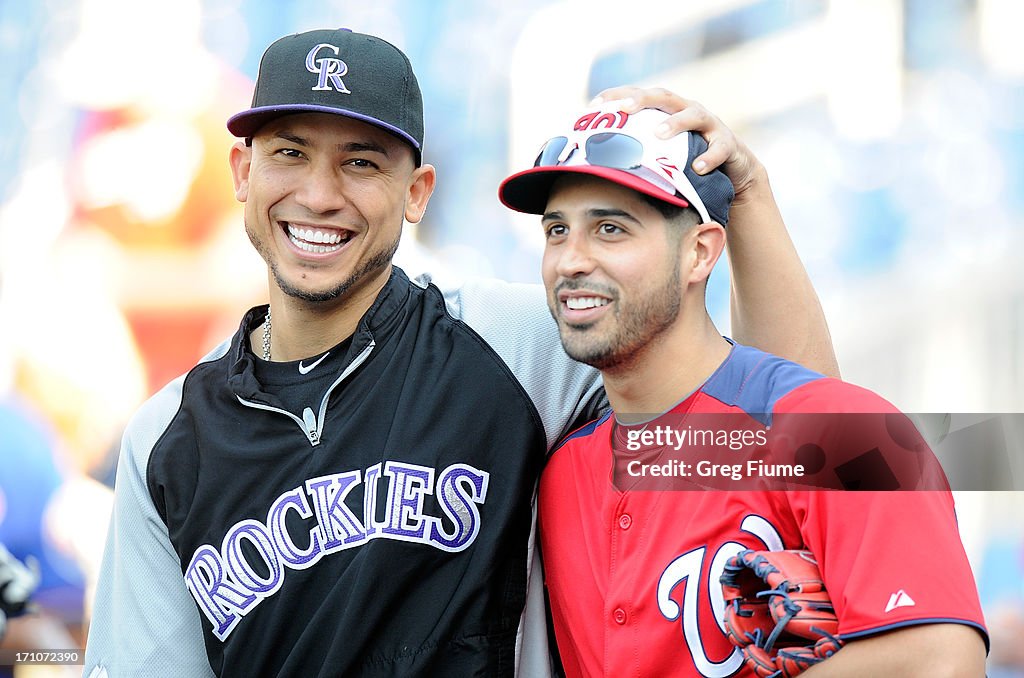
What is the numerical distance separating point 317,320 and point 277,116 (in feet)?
1.19

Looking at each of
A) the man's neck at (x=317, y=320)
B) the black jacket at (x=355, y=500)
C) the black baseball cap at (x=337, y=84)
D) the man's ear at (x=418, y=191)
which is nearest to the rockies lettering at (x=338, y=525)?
the black jacket at (x=355, y=500)

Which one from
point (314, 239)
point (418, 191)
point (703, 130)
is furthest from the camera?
point (418, 191)

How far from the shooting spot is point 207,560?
180 centimetres

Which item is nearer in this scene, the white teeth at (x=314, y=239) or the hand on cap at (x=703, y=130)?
the hand on cap at (x=703, y=130)

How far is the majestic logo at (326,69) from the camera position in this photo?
180cm

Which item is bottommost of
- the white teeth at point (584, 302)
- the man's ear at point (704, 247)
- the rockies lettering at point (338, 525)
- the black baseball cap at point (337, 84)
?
the rockies lettering at point (338, 525)

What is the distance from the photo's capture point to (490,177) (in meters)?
3.07

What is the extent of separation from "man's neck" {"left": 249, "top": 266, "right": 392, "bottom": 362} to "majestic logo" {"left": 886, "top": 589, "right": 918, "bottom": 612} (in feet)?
3.34

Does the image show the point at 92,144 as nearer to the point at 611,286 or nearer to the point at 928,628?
the point at 611,286

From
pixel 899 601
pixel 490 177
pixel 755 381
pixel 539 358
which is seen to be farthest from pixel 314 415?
pixel 490 177

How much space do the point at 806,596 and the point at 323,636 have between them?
77 cm

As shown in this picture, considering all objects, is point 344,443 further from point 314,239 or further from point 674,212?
point 674,212

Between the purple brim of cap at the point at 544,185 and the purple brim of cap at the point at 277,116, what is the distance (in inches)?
8.4

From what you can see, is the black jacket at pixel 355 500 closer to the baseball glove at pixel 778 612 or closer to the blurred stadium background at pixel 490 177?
the baseball glove at pixel 778 612
